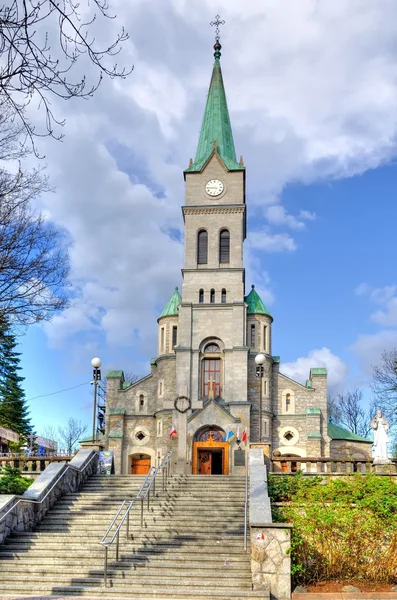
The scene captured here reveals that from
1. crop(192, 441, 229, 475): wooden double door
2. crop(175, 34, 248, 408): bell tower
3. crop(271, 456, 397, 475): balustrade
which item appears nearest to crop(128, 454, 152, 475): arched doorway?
crop(192, 441, 229, 475): wooden double door

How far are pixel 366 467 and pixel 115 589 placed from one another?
10644 mm

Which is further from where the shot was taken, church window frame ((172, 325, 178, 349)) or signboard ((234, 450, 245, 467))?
church window frame ((172, 325, 178, 349))

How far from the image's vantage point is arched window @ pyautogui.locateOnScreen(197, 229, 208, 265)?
140 ft

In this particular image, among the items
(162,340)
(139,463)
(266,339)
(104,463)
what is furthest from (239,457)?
(162,340)

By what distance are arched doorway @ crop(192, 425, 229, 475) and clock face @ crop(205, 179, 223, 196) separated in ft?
51.9

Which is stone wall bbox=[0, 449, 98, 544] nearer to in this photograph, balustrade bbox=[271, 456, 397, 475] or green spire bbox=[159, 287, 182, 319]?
balustrade bbox=[271, 456, 397, 475]

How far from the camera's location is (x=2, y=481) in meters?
17.0

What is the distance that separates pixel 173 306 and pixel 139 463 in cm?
1041

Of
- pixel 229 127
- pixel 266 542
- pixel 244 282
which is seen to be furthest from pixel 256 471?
pixel 229 127

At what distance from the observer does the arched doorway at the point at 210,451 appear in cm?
3638

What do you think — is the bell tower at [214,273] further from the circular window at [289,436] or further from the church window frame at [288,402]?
the circular window at [289,436]

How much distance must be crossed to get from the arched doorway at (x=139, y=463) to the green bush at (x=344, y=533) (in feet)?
83.5

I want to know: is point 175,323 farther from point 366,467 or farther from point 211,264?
point 366,467

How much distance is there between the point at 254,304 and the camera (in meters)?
42.7
